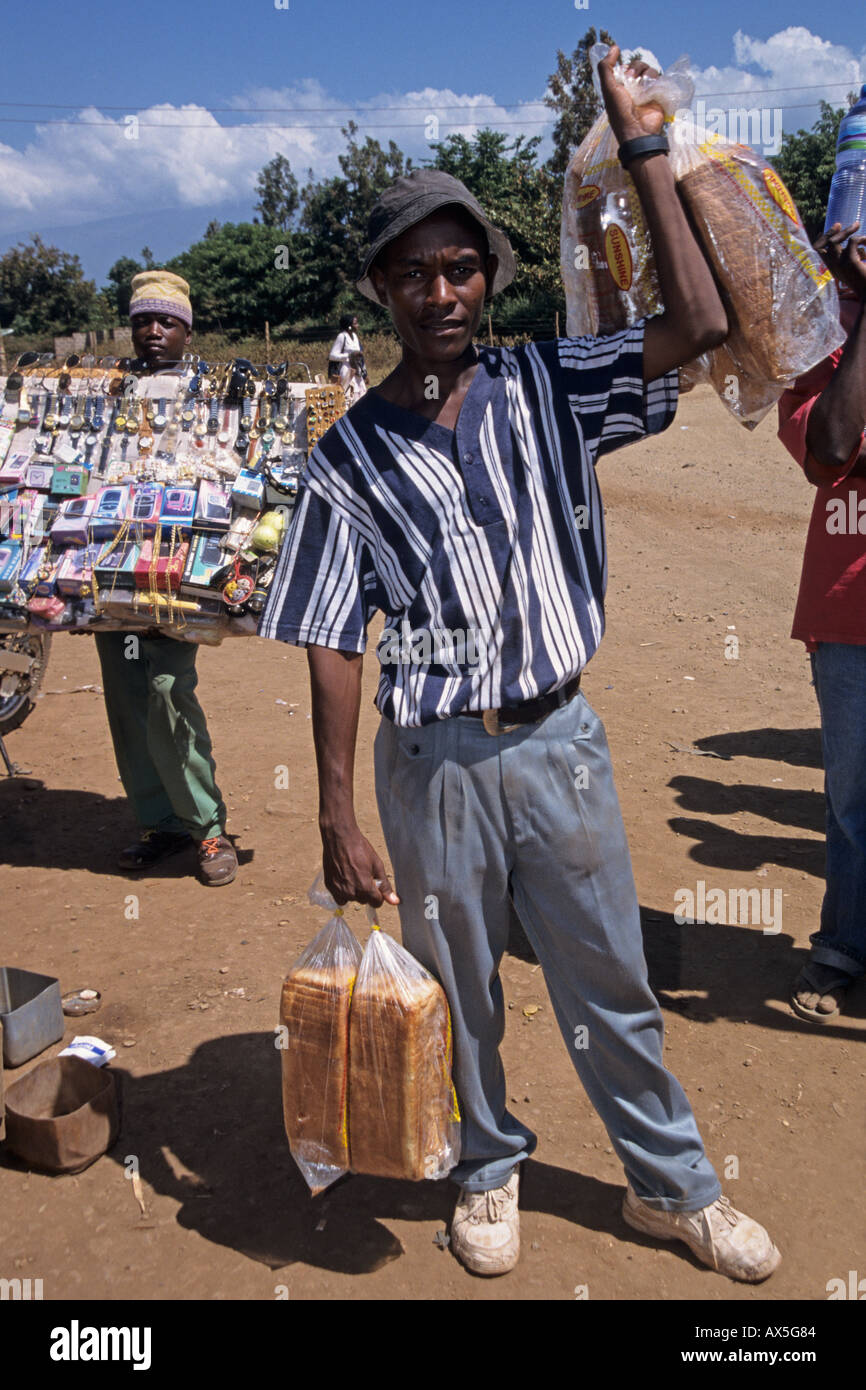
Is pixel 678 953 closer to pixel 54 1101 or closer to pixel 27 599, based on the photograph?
pixel 54 1101

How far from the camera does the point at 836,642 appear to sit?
3145 millimetres

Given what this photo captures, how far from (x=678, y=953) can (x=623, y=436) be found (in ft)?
7.16

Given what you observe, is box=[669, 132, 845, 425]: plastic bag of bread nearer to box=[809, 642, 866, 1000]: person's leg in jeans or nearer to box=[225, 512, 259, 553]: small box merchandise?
box=[809, 642, 866, 1000]: person's leg in jeans

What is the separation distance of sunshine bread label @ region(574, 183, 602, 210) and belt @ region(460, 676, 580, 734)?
1.03 m

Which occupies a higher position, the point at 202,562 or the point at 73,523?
the point at 73,523

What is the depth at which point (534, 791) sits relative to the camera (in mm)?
2135

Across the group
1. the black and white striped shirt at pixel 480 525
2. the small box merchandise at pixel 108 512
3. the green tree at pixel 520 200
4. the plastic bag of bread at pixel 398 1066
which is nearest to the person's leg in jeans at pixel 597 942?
the black and white striped shirt at pixel 480 525

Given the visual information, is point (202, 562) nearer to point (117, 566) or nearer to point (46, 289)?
point (117, 566)

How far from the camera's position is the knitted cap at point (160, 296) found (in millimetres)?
4359

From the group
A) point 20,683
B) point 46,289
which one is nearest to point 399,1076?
point 20,683

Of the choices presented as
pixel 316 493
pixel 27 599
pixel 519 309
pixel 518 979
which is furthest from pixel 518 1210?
pixel 519 309

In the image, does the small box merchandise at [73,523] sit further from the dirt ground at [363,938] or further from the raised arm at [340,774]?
the raised arm at [340,774]

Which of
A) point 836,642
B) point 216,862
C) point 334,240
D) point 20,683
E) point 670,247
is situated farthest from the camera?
point 334,240

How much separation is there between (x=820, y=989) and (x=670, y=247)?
2354 mm
